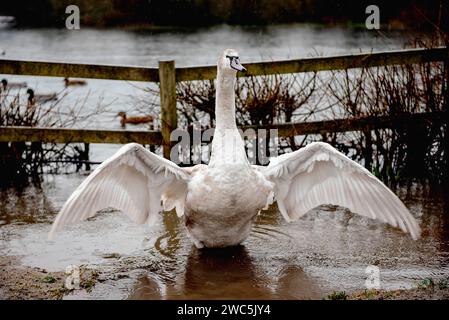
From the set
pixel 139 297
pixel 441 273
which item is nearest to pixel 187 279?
pixel 139 297

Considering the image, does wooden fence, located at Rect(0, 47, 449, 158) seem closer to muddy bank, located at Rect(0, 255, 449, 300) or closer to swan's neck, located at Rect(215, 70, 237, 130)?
swan's neck, located at Rect(215, 70, 237, 130)

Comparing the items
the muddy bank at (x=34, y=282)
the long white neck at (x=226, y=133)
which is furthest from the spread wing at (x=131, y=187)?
the muddy bank at (x=34, y=282)

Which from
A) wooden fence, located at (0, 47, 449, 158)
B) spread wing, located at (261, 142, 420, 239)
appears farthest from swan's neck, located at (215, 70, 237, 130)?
wooden fence, located at (0, 47, 449, 158)

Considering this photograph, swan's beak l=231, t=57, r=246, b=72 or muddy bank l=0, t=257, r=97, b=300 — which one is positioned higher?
swan's beak l=231, t=57, r=246, b=72

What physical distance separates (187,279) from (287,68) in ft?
11.4

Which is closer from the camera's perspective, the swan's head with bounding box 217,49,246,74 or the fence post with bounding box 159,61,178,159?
the swan's head with bounding box 217,49,246,74

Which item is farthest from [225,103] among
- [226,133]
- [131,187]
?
[131,187]

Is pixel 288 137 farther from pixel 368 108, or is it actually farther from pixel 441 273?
pixel 441 273

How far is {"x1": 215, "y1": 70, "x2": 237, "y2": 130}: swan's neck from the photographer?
6.28m

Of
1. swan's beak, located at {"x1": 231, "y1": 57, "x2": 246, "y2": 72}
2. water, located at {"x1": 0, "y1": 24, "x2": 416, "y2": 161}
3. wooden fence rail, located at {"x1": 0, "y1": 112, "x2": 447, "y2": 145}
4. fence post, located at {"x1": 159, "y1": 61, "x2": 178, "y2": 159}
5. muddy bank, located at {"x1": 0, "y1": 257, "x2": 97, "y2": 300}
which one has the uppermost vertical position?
swan's beak, located at {"x1": 231, "y1": 57, "x2": 246, "y2": 72}

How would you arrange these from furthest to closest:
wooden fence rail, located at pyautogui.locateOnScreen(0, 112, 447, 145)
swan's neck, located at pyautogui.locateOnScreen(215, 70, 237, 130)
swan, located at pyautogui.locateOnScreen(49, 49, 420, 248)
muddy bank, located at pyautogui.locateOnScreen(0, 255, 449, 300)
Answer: wooden fence rail, located at pyautogui.locateOnScreen(0, 112, 447, 145) < swan's neck, located at pyautogui.locateOnScreen(215, 70, 237, 130) < swan, located at pyautogui.locateOnScreen(49, 49, 420, 248) < muddy bank, located at pyautogui.locateOnScreen(0, 255, 449, 300)

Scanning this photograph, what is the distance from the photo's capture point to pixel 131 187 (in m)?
6.09

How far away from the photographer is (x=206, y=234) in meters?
6.17

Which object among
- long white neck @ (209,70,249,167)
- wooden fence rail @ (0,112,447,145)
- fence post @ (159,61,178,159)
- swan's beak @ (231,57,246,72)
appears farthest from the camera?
wooden fence rail @ (0,112,447,145)
